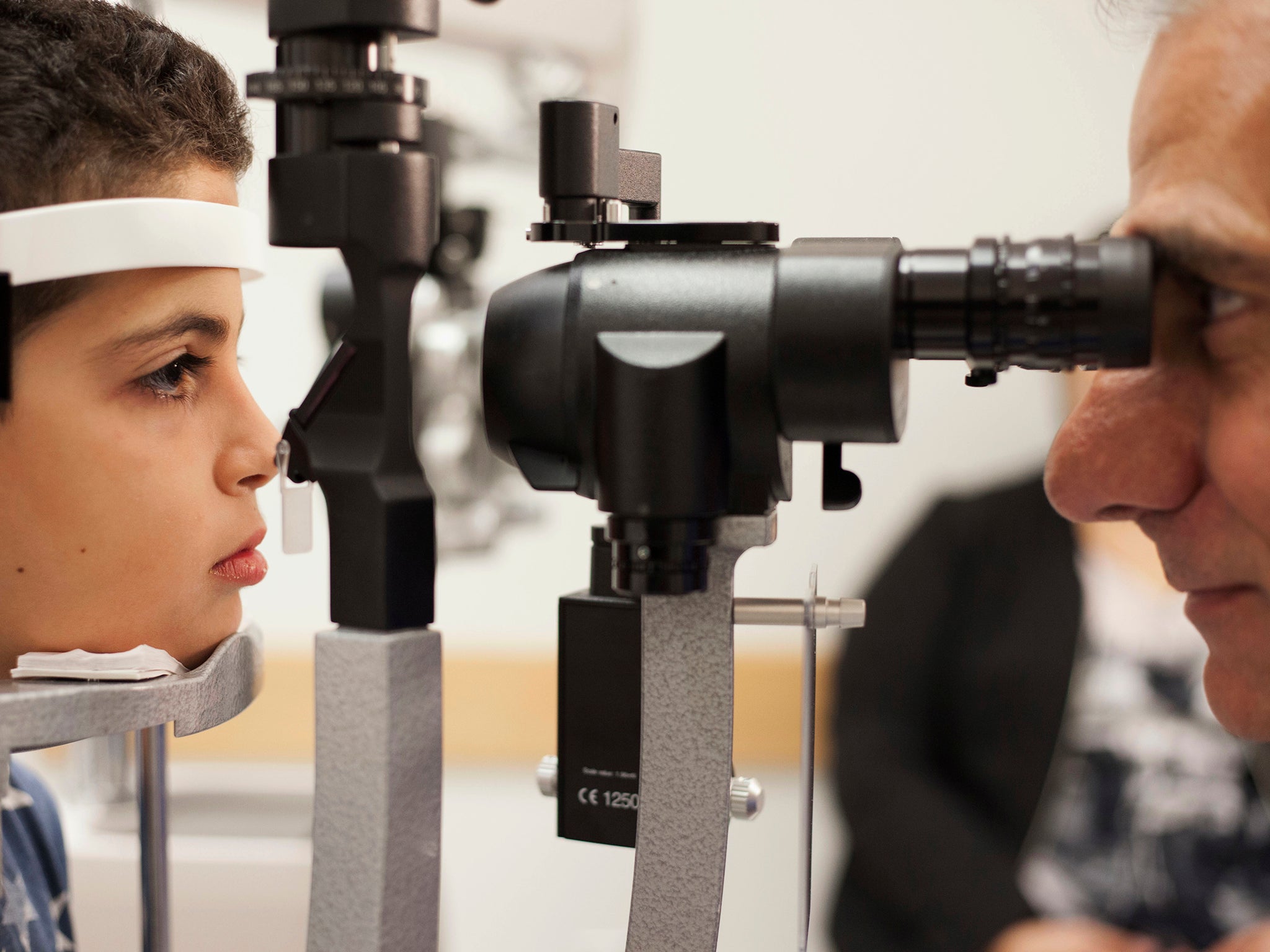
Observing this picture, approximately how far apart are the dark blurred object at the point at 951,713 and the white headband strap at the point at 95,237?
4.12 ft

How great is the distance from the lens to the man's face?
7cm

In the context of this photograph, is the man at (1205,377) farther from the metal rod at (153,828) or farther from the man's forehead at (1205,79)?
the metal rod at (153,828)

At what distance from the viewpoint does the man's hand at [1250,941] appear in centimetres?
124

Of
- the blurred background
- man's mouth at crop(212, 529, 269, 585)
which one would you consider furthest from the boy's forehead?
the blurred background

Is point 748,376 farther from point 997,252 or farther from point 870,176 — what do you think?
point 870,176

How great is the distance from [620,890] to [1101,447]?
2.78ft

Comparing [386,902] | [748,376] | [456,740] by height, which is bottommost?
[456,740]

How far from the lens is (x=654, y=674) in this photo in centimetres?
54

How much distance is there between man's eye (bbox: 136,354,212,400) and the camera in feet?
2.08

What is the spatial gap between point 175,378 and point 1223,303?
0.53 metres

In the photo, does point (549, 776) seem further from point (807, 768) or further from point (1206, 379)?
point (1206, 379)

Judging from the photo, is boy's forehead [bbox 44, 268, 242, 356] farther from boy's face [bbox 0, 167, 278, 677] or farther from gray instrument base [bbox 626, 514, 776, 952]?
gray instrument base [bbox 626, 514, 776, 952]

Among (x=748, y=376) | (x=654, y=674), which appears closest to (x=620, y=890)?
(x=654, y=674)

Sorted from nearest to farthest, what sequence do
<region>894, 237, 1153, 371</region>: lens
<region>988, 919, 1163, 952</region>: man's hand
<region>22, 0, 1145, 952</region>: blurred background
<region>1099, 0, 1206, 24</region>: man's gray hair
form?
<region>894, 237, 1153, 371</region>: lens, <region>1099, 0, 1206, 24</region>: man's gray hair, <region>22, 0, 1145, 952</region>: blurred background, <region>988, 919, 1163, 952</region>: man's hand
